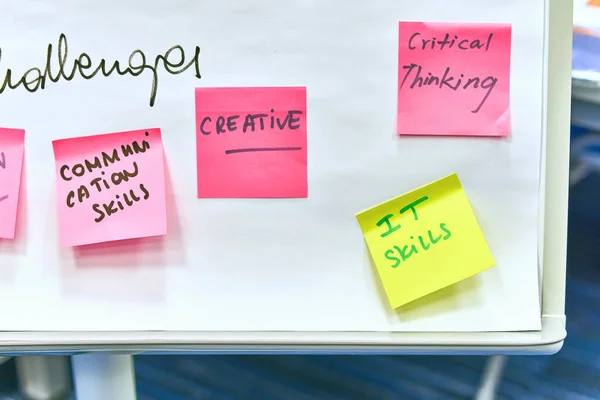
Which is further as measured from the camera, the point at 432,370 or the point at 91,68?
the point at 432,370

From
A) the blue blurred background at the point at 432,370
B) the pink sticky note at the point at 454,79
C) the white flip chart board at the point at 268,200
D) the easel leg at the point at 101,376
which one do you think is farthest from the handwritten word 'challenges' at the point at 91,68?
the blue blurred background at the point at 432,370

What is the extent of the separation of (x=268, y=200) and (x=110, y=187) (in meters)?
0.15

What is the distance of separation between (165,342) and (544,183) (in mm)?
400

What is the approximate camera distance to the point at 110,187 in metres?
0.56

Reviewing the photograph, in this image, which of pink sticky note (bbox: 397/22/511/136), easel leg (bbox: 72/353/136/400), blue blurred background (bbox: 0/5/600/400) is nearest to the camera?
pink sticky note (bbox: 397/22/511/136)

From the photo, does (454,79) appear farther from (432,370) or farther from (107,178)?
(432,370)

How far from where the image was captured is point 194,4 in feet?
1.75

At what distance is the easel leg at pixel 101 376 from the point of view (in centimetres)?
70

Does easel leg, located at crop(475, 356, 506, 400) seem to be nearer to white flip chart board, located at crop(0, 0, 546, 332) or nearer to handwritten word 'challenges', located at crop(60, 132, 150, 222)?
white flip chart board, located at crop(0, 0, 546, 332)

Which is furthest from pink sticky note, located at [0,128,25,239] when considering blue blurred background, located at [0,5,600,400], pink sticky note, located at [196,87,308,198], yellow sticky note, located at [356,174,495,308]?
blue blurred background, located at [0,5,600,400]

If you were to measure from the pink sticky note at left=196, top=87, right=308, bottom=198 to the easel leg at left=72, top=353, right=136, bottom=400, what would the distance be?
279 mm

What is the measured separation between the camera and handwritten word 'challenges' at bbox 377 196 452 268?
1.82 feet

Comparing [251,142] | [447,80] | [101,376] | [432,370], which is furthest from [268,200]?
[432,370]

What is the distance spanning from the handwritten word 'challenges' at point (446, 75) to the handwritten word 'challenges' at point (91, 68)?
0.66 ft
